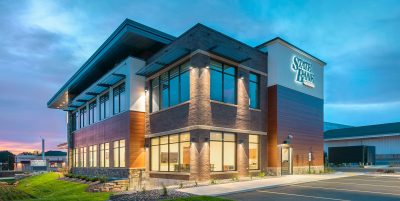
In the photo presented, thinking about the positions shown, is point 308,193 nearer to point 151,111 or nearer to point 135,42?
point 151,111

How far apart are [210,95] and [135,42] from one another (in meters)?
10.2

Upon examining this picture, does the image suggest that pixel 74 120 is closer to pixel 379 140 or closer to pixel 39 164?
pixel 39 164

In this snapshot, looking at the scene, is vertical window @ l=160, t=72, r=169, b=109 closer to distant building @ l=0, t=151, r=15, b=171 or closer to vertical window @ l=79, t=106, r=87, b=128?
vertical window @ l=79, t=106, r=87, b=128

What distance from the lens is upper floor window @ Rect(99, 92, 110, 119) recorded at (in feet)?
118

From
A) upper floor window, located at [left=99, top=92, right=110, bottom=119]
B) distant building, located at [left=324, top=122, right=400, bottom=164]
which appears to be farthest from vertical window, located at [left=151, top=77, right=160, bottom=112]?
distant building, located at [left=324, top=122, right=400, bottom=164]

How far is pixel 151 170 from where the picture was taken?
28234 millimetres

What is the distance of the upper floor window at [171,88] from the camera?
2470 centimetres

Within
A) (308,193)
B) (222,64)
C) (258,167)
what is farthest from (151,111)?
(308,193)

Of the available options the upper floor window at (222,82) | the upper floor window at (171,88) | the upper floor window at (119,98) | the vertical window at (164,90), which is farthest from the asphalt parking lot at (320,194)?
the upper floor window at (119,98)

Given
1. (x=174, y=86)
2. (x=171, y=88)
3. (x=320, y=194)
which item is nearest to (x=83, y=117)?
(x=171, y=88)

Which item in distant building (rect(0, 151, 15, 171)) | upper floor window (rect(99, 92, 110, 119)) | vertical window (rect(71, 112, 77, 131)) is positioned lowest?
distant building (rect(0, 151, 15, 171))

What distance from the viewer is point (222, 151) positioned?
2373 cm

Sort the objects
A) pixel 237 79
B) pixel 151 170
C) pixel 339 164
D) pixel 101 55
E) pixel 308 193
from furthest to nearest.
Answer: pixel 339 164 → pixel 101 55 → pixel 151 170 → pixel 237 79 → pixel 308 193

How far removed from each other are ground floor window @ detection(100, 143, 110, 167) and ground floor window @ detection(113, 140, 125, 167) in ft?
7.37
